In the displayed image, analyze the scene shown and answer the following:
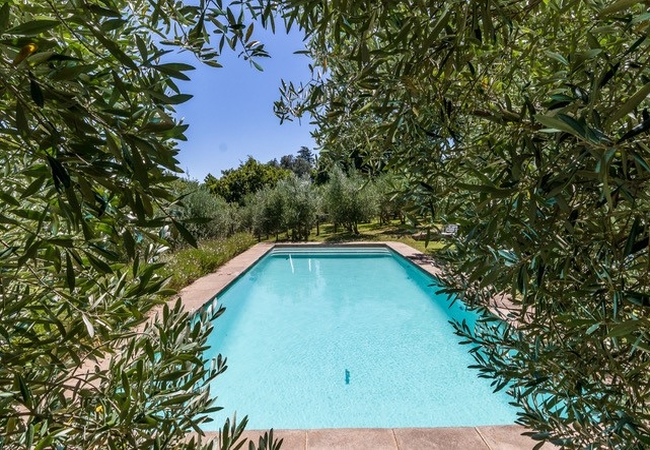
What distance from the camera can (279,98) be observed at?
6.31 feet

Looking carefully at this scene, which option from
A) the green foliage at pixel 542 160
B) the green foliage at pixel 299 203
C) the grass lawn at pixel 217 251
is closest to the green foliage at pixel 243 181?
the grass lawn at pixel 217 251

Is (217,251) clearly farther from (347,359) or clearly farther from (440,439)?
(440,439)

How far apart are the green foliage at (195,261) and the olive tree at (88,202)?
612 centimetres

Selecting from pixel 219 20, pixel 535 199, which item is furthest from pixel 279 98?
pixel 535 199

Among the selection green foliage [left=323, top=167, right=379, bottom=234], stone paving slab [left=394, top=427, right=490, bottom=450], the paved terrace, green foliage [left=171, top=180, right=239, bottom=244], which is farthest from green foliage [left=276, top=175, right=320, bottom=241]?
stone paving slab [left=394, top=427, right=490, bottom=450]

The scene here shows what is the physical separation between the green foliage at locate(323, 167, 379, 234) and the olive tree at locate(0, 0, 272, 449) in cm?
1669

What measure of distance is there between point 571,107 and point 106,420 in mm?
1514

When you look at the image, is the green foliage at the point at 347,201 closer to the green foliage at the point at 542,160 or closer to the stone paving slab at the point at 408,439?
the stone paving slab at the point at 408,439

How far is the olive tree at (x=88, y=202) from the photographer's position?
67 centimetres

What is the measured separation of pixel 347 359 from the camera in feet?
20.5

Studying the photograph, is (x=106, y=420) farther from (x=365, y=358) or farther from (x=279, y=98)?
(x=365, y=358)

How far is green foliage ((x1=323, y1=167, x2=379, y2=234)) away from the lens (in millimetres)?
18188

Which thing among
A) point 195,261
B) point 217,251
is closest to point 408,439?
point 195,261

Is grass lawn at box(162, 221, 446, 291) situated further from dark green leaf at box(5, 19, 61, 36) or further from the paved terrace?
the paved terrace
